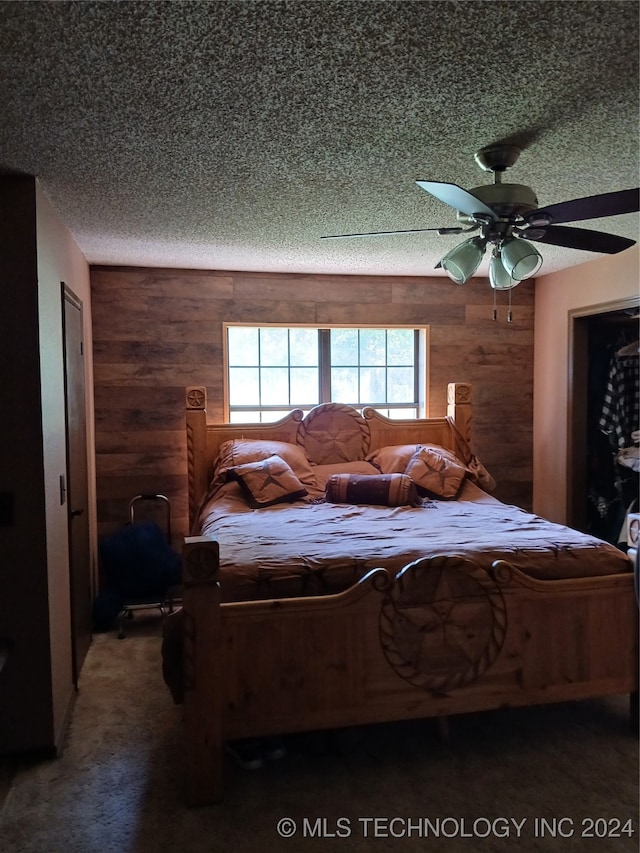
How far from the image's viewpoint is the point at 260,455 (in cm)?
393

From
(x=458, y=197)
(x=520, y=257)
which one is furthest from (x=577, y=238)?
(x=458, y=197)

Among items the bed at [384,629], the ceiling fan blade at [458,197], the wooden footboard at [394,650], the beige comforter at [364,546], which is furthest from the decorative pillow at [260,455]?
the ceiling fan blade at [458,197]

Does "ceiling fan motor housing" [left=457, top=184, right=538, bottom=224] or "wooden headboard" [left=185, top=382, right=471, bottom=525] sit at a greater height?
"ceiling fan motor housing" [left=457, top=184, right=538, bottom=224]

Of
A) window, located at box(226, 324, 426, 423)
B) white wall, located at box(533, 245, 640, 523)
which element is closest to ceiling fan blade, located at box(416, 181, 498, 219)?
white wall, located at box(533, 245, 640, 523)

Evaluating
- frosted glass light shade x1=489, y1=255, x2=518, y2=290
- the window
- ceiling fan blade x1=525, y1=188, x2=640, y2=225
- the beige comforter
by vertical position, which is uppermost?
ceiling fan blade x1=525, y1=188, x2=640, y2=225

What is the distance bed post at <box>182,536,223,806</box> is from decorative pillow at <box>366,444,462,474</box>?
212 centimetres

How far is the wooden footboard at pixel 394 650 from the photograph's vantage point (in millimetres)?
2086

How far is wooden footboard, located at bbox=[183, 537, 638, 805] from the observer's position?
2086mm

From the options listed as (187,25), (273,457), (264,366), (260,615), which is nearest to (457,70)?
(187,25)

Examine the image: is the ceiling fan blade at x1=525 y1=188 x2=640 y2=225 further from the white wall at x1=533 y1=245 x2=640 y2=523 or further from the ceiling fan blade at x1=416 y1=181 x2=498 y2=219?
the white wall at x1=533 y1=245 x2=640 y2=523

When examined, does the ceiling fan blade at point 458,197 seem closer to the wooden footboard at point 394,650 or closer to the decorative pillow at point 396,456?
the wooden footboard at point 394,650

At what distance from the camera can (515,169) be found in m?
2.38

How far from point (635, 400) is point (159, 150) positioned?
12.2 ft

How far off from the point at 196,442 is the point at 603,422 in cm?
293
